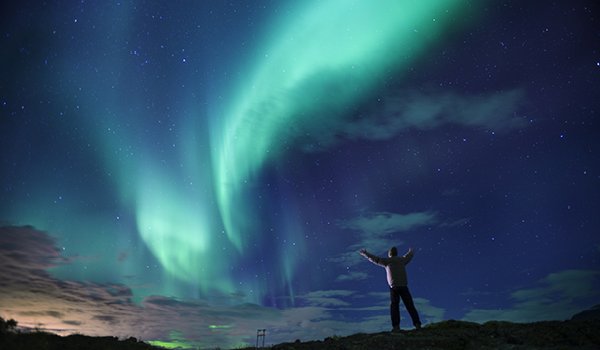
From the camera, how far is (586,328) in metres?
6.52

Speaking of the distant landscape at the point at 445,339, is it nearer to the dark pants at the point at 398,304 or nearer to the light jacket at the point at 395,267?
the dark pants at the point at 398,304

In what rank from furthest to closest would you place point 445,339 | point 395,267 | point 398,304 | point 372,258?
point 372,258 → point 395,267 → point 398,304 → point 445,339

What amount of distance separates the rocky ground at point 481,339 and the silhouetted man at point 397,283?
3.56 ft

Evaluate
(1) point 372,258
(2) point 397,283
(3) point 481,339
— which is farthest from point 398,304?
(3) point 481,339

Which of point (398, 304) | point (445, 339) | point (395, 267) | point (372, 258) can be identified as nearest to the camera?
point (445, 339)

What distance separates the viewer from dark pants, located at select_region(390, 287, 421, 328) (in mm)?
9820

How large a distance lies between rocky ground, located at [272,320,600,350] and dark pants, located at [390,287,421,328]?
955 millimetres

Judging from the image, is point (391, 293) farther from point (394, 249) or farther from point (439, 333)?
point (439, 333)

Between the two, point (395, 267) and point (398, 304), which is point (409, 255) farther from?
point (398, 304)

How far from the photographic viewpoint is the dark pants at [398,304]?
32.2 feet

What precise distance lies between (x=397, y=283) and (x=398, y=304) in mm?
621

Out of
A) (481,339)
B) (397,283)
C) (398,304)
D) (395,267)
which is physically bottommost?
(481,339)

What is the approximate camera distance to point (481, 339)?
23.7 ft

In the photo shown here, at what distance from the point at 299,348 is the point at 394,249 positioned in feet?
14.6
